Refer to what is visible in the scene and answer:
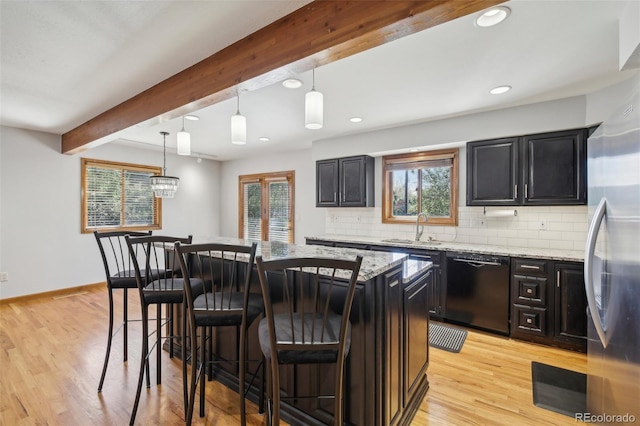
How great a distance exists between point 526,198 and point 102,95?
462 centimetres

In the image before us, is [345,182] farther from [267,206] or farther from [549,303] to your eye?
[549,303]

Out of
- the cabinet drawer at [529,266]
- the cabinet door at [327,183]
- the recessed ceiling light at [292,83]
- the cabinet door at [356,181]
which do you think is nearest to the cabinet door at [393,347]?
the recessed ceiling light at [292,83]

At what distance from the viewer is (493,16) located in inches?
68.6

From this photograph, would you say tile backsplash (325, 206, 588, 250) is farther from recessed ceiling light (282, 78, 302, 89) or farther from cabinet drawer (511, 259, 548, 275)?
recessed ceiling light (282, 78, 302, 89)

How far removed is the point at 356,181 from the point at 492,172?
5.95ft

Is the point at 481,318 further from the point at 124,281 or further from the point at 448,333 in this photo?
the point at 124,281

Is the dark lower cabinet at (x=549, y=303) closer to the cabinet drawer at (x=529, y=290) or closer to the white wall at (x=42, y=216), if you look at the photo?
the cabinet drawer at (x=529, y=290)

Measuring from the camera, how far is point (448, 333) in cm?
321

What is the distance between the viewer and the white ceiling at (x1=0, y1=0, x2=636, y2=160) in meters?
1.74

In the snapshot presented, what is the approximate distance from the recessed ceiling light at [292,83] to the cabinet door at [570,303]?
3053mm

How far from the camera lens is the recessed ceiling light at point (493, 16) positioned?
66.4 inches

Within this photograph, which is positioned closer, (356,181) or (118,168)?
(356,181)

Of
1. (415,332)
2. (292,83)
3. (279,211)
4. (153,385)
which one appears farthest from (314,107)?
(279,211)

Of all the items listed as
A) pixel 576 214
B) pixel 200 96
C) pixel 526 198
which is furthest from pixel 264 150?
pixel 576 214
